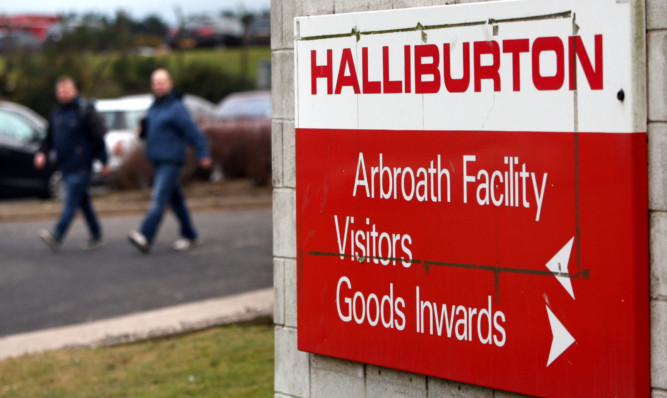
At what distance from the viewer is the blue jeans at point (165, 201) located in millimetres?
10195

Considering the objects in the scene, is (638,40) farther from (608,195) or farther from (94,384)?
(94,384)

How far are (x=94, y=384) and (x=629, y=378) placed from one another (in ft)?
11.4

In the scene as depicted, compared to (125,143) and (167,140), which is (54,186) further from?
(167,140)

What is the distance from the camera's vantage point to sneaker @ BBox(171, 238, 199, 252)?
10.6 m

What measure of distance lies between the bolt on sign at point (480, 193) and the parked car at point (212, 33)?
4079 cm

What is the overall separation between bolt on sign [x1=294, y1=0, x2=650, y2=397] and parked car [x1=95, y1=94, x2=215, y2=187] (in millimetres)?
10718

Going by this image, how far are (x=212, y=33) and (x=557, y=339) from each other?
41932mm

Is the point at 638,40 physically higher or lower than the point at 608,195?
higher

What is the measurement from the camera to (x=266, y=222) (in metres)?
12.7

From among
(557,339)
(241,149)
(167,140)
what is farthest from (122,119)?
(557,339)

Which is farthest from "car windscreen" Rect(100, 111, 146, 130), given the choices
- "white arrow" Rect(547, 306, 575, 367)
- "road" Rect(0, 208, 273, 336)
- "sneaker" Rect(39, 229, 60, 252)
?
"white arrow" Rect(547, 306, 575, 367)

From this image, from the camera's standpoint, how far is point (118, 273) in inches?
367

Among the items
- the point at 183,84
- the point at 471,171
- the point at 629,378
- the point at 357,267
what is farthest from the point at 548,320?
the point at 183,84

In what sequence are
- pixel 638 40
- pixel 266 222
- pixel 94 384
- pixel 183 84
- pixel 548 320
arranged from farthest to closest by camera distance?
1. pixel 183 84
2. pixel 266 222
3. pixel 94 384
4. pixel 548 320
5. pixel 638 40
